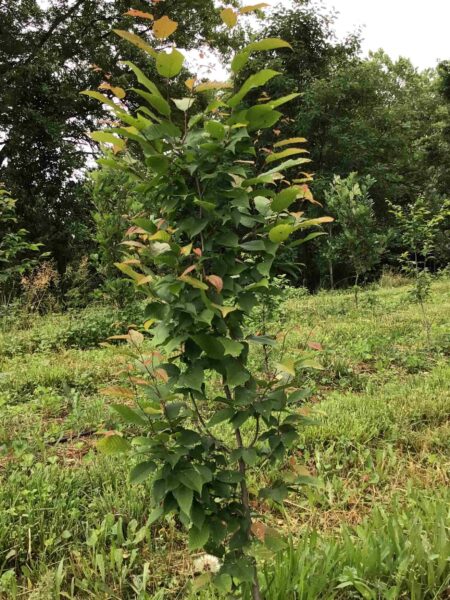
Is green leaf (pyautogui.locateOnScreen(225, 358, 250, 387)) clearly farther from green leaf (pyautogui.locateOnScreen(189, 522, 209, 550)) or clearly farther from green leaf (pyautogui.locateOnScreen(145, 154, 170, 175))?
green leaf (pyautogui.locateOnScreen(145, 154, 170, 175))

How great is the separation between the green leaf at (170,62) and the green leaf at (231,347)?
82 centimetres

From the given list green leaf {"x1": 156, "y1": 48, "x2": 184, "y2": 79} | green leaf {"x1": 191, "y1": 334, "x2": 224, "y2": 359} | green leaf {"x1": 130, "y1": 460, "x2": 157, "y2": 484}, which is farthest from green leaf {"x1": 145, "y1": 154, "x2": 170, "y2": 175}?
green leaf {"x1": 130, "y1": 460, "x2": 157, "y2": 484}

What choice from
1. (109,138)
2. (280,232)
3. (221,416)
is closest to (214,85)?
(109,138)

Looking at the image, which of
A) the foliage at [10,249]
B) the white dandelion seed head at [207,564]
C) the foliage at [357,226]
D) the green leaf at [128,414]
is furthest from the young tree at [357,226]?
the green leaf at [128,414]

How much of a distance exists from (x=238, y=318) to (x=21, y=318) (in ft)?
25.0

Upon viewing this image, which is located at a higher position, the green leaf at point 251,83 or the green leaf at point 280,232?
the green leaf at point 251,83

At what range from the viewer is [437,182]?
2378 centimetres

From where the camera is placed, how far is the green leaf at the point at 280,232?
1.44m

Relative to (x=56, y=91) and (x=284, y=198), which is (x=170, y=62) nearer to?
(x=284, y=198)

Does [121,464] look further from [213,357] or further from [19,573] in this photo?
[213,357]

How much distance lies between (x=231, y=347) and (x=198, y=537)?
0.61 meters

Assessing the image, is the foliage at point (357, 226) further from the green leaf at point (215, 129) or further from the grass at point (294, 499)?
the green leaf at point (215, 129)

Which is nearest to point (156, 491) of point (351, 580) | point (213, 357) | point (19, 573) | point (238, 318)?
point (213, 357)

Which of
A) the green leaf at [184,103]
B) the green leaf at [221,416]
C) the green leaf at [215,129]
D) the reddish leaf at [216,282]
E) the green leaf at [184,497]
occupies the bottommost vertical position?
the green leaf at [184,497]
